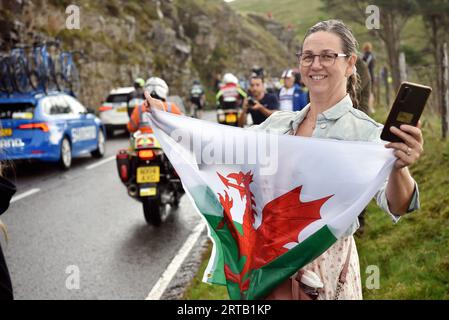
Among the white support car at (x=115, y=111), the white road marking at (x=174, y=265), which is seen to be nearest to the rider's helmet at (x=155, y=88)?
the white road marking at (x=174, y=265)

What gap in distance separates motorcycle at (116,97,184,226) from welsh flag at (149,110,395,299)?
5.29 metres

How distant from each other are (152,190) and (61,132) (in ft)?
20.6

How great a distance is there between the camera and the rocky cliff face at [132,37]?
87.3 ft

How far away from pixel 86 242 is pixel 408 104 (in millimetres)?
6083

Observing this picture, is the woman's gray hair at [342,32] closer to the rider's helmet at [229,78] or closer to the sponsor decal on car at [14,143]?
the sponsor decal on car at [14,143]

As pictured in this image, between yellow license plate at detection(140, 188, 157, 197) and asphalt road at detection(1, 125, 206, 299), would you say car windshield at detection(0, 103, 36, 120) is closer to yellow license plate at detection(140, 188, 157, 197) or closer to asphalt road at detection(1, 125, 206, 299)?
asphalt road at detection(1, 125, 206, 299)

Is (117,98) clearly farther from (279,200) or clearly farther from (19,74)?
(279,200)

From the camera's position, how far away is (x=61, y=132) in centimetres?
1315

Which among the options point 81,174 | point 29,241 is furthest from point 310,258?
point 81,174

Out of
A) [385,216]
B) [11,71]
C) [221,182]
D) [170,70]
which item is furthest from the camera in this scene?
[170,70]

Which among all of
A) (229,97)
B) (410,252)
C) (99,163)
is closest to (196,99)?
(229,97)

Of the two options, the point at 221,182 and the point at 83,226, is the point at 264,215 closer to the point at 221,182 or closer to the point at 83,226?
the point at 221,182

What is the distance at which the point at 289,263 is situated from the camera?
7.18 feet

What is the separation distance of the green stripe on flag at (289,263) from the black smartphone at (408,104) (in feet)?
1.59
